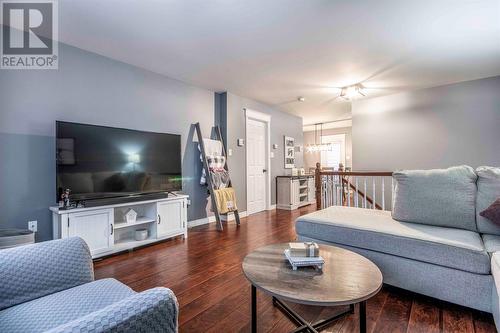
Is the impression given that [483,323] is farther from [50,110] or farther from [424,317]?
[50,110]

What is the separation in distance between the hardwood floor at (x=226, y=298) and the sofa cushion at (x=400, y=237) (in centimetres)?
33

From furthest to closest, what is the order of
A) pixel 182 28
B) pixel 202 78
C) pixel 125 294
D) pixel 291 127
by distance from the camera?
pixel 291 127 → pixel 202 78 → pixel 182 28 → pixel 125 294

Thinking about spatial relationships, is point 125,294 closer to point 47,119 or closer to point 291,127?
point 47,119

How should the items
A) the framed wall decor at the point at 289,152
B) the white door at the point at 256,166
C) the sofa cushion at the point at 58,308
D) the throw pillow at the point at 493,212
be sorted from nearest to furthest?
the sofa cushion at the point at 58,308 → the throw pillow at the point at 493,212 → the white door at the point at 256,166 → the framed wall decor at the point at 289,152

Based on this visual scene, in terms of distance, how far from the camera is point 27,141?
8.13 feet

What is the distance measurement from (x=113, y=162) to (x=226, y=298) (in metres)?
2.01

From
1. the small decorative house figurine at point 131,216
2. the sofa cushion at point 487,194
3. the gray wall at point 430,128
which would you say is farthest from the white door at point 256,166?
the sofa cushion at point 487,194

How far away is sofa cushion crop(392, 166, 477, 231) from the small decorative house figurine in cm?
287

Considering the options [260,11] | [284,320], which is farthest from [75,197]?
[260,11]

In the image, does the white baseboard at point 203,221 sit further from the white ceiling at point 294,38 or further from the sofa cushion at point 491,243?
the sofa cushion at point 491,243

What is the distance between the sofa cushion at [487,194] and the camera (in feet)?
6.21

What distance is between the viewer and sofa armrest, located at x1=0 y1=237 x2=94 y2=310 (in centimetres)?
103

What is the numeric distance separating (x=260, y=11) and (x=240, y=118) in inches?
104

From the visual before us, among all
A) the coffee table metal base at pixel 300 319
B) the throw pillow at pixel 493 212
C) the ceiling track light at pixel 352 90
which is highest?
the ceiling track light at pixel 352 90
